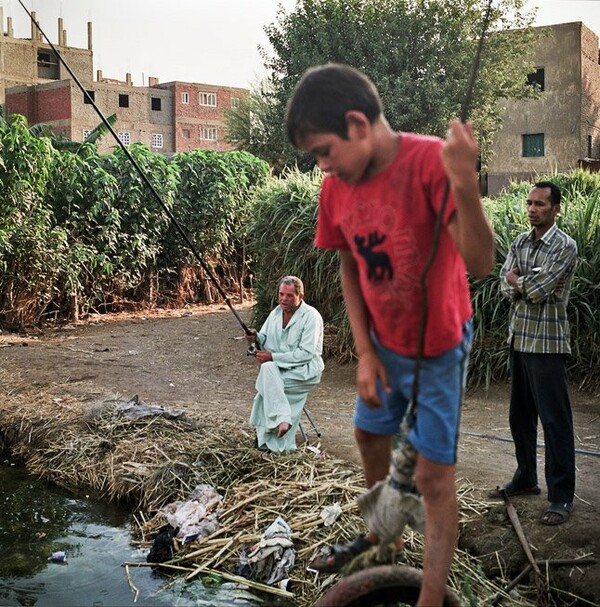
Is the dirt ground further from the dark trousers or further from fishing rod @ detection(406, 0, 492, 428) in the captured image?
fishing rod @ detection(406, 0, 492, 428)

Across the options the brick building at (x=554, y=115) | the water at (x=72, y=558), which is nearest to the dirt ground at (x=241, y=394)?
the water at (x=72, y=558)

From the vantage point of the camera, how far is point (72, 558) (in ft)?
18.8

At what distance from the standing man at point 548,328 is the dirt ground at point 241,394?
0.91ft

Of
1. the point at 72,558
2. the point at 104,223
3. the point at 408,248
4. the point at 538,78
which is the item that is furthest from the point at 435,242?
the point at 538,78

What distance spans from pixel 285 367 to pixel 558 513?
8.15ft

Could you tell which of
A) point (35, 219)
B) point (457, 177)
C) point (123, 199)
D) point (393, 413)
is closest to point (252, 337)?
point (393, 413)

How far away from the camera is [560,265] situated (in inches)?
193

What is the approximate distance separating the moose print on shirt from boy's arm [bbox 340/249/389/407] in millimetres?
209

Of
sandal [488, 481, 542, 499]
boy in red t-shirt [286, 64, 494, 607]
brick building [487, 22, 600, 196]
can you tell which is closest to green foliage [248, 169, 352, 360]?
sandal [488, 481, 542, 499]

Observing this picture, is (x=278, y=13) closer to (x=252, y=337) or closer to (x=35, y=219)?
(x=35, y=219)

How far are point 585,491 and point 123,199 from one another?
10.0 m

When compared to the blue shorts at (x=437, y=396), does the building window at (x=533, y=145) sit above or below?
above

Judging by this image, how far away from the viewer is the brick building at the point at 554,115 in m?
31.4

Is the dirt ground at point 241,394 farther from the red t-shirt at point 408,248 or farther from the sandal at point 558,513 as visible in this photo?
the red t-shirt at point 408,248
